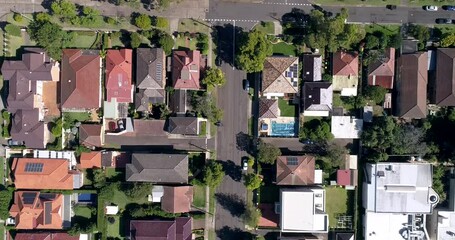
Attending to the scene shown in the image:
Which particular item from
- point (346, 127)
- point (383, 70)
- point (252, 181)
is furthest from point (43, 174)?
point (383, 70)

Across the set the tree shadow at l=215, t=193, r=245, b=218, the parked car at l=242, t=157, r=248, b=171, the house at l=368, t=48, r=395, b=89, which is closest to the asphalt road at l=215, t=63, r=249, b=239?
the tree shadow at l=215, t=193, r=245, b=218

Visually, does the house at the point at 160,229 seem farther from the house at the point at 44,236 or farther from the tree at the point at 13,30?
the tree at the point at 13,30

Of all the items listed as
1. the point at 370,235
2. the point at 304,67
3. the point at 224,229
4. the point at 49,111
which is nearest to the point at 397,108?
the point at 304,67

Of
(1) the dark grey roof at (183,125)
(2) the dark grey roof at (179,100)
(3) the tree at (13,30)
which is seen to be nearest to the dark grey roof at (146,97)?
(2) the dark grey roof at (179,100)

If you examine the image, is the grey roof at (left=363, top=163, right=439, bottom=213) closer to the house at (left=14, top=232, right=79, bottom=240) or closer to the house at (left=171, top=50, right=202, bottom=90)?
the house at (left=171, top=50, right=202, bottom=90)

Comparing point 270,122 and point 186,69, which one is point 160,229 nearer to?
point 270,122

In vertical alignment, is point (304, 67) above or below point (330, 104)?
above

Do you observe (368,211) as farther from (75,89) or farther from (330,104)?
(75,89)
